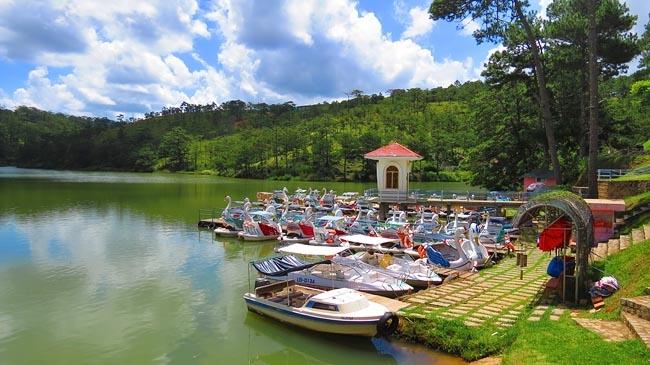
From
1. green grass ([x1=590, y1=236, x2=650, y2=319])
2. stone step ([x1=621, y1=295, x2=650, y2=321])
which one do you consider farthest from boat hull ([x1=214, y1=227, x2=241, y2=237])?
stone step ([x1=621, y1=295, x2=650, y2=321])

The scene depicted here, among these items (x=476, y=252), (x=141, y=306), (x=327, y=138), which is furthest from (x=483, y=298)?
(x=327, y=138)

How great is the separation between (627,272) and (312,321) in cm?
891

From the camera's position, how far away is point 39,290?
19.9 metres

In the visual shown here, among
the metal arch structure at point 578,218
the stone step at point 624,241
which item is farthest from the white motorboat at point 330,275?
the stone step at point 624,241

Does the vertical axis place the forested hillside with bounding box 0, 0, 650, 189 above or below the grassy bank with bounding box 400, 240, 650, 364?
above

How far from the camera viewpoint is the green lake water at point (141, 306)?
13.5 metres

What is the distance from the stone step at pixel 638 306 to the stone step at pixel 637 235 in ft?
22.1

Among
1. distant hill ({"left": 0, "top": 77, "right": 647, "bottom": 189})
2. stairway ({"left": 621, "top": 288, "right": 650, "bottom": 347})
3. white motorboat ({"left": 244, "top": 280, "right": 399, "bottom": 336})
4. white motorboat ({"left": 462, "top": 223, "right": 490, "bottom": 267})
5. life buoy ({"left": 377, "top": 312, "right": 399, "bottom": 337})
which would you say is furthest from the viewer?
distant hill ({"left": 0, "top": 77, "right": 647, "bottom": 189})

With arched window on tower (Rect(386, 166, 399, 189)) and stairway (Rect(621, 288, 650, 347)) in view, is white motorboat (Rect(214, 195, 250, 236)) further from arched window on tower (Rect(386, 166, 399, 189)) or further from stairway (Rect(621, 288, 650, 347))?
stairway (Rect(621, 288, 650, 347))

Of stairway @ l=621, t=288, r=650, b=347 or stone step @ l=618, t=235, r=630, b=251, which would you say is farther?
stone step @ l=618, t=235, r=630, b=251

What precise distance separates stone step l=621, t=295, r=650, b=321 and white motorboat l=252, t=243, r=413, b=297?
22.8 feet

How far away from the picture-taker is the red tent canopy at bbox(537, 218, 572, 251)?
1466 centimetres

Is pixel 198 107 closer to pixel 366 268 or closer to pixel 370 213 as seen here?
pixel 370 213

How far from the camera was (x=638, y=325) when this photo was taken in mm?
10453
